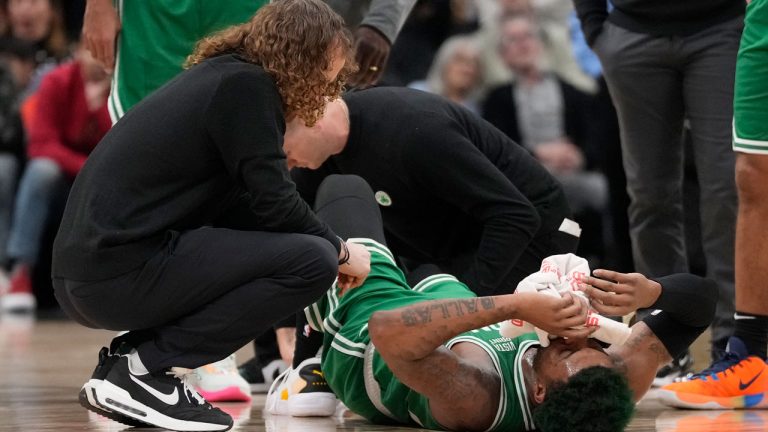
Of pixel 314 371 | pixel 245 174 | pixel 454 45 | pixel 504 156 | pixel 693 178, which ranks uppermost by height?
pixel 245 174

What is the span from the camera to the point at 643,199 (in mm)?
4359

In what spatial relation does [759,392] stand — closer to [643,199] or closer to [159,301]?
[643,199]

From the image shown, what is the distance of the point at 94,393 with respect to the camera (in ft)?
9.93

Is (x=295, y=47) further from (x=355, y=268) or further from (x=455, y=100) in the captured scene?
(x=455, y=100)

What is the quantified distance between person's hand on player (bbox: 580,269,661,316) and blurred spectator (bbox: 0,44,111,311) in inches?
214

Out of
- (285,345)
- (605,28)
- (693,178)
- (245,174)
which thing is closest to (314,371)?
(285,345)

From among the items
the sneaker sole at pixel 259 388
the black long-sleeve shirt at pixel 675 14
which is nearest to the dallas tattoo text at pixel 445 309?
the sneaker sole at pixel 259 388

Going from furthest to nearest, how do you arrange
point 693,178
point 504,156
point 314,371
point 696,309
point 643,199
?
point 693,178 → point 643,199 → point 504,156 → point 314,371 → point 696,309

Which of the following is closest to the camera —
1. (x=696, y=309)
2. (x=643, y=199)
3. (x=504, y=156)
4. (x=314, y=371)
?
(x=696, y=309)

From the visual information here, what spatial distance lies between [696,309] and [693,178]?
7.61ft

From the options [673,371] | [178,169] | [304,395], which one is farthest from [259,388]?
[178,169]

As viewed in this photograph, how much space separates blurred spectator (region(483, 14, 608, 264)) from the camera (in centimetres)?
775

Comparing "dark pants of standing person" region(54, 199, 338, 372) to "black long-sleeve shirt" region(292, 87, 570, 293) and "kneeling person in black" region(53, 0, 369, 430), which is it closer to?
"kneeling person in black" region(53, 0, 369, 430)

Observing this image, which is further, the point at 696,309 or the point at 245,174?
the point at 696,309
